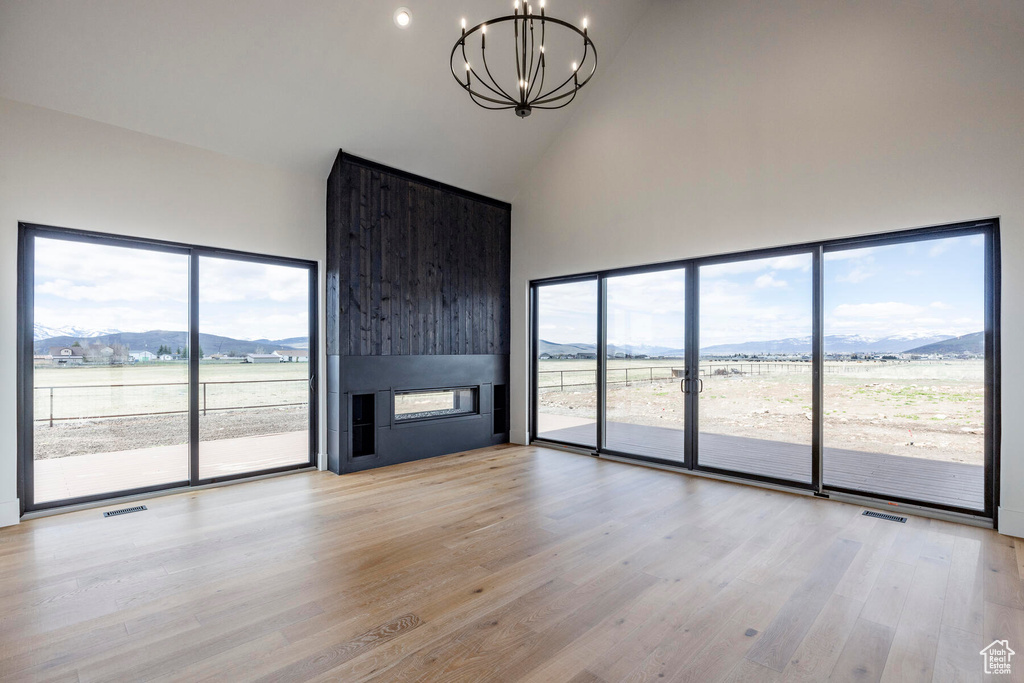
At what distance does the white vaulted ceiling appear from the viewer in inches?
143

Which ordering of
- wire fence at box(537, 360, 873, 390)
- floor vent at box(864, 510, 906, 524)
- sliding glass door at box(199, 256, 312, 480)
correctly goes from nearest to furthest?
floor vent at box(864, 510, 906, 524), wire fence at box(537, 360, 873, 390), sliding glass door at box(199, 256, 312, 480)

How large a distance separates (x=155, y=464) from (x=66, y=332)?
1.36m

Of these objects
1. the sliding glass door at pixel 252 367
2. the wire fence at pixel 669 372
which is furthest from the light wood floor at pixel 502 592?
the wire fence at pixel 669 372

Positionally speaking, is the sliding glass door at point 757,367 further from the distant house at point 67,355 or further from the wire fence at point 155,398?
the distant house at point 67,355

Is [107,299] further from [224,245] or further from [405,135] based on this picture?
[405,135]

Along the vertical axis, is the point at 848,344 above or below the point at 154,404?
above

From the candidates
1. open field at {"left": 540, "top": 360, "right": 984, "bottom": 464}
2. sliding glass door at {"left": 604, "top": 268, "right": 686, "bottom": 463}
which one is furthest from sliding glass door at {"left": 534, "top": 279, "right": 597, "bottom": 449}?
open field at {"left": 540, "top": 360, "right": 984, "bottom": 464}

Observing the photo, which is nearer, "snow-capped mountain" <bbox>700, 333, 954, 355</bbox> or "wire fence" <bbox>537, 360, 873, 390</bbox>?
"snow-capped mountain" <bbox>700, 333, 954, 355</bbox>

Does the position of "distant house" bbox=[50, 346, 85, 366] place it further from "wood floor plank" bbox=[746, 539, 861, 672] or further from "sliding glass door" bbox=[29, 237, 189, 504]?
"wood floor plank" bbox=[746, 539, 861, 672]

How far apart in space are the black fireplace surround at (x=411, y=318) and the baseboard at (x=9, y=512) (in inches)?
95.5

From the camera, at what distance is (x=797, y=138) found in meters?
4.45

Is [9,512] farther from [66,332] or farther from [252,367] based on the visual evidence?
[252,367]

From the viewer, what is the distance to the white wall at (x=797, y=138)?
3572 mm
